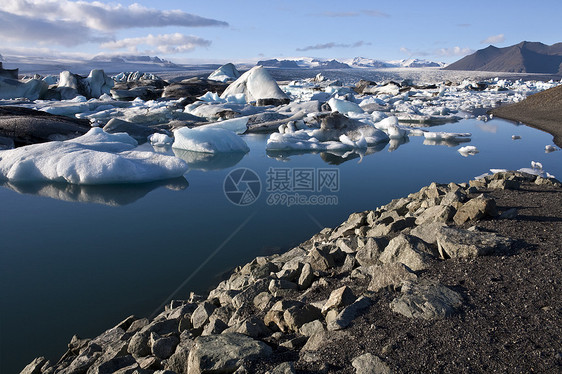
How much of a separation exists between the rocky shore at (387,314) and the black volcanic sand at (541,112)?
10279mm

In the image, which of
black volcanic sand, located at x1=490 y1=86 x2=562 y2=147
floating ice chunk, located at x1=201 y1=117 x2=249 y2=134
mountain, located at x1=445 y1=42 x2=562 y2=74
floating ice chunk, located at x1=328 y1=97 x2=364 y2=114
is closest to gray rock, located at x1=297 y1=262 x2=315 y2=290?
floating ice chunk, located at x1=201 y1=117 x2=249 y2=134

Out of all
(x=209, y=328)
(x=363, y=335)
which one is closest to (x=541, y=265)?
(x=363, y=335)

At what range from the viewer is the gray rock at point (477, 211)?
2785 millimetres

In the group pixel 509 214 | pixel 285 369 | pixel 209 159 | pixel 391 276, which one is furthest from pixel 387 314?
pixel 209 159

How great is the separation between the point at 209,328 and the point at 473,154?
24.9 ft

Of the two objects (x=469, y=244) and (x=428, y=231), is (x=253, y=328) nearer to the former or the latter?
(x=469, y=244)

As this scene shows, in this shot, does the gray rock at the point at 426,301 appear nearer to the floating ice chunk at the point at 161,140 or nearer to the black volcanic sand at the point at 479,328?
the black volcanic sand at the point at 479,328

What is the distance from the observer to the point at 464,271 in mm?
2143

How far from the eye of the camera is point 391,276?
2.14 m

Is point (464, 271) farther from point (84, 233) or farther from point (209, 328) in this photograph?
point (84, 233)

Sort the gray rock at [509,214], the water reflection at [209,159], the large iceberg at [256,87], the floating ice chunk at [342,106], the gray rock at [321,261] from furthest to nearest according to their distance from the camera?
the large iceberg at [256,87], the floating ice chunk at [342,106], the water reflection at [209,159], the gray rock at [509,214], the gray rock at [321,261]

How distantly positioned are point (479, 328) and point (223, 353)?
1.06m

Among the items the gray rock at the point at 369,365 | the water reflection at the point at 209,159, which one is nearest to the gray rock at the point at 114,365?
the gray rock at the point at 369,365

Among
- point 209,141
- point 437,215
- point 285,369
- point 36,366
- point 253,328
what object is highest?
point 437,215
